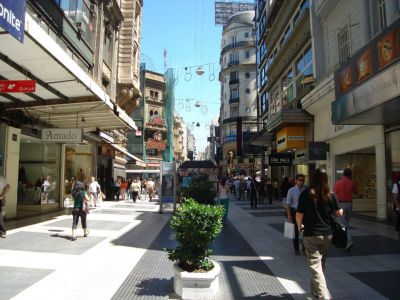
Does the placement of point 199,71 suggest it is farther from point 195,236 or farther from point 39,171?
point 195,236

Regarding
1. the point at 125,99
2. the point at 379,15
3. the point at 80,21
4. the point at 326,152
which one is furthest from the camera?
the point at 125,99

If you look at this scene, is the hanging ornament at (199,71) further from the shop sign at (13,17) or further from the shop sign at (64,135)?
the shop sign at (13,17)

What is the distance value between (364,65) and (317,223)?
627 cm

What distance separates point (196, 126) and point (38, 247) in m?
53.9

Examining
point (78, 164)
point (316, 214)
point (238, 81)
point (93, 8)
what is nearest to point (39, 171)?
point (78, 164)

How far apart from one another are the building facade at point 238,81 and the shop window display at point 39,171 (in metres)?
51.8

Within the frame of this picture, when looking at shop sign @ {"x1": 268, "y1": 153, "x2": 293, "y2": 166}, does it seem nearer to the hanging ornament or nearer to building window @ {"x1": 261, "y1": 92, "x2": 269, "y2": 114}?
the hanging ornament

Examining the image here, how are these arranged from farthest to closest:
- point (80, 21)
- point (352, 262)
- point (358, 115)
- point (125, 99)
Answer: point (125, 99), point (80, 21), point (358, 115), point (352, 262)

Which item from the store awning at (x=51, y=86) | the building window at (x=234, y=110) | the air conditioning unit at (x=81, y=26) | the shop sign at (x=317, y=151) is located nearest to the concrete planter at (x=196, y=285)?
the store awning at (x=51, y=86)

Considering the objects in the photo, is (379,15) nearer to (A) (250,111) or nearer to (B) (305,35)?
(B) (305,35)

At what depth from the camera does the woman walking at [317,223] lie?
4941mm

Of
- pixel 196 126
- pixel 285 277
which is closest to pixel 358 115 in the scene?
pixel 285 277

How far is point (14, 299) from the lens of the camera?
514 centimetres

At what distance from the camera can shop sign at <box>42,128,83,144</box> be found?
1411 cm
